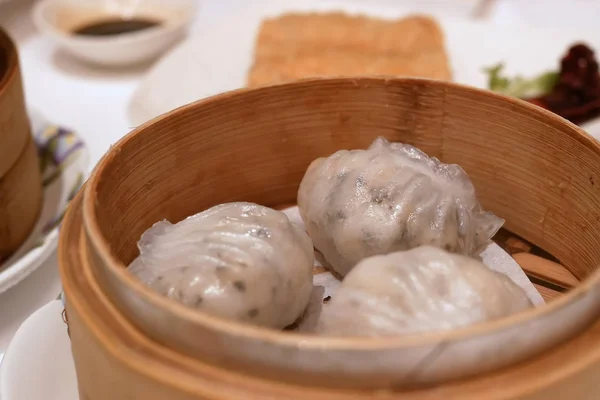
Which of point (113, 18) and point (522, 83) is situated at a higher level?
point (522, 83)

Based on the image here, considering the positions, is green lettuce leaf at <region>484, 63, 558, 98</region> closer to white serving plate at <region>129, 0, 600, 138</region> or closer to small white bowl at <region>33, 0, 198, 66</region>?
white serving plate at <region>129, 0, 600, 138</region>

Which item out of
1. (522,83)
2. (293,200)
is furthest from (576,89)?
(293,200)

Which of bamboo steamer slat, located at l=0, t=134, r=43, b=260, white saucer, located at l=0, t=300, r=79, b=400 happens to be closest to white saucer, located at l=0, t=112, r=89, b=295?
bamboo steamer slat, located at l=0, t=134, r=43, b=260

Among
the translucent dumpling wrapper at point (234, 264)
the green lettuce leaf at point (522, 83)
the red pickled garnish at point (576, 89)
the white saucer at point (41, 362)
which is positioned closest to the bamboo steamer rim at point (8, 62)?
the white saucer at point (41, 362)

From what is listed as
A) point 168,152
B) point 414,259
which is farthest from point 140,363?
point 168,152

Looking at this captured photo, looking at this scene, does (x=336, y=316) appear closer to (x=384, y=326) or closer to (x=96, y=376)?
(x=384, y=326)

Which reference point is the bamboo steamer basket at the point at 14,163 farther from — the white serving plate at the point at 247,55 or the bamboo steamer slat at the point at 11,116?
the white serving plate at the point at 247,55

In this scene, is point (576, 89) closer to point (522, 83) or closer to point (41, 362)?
point (522, 83)
